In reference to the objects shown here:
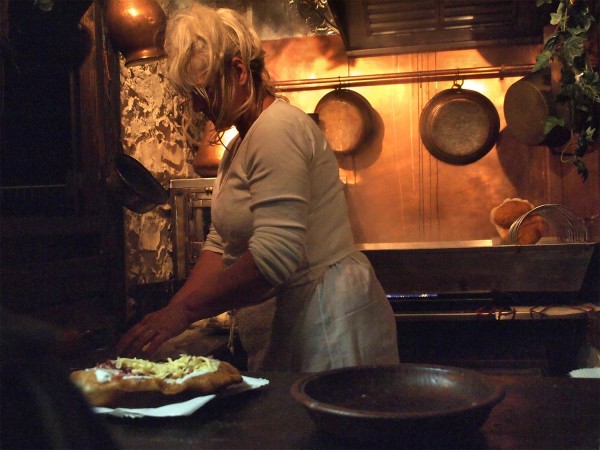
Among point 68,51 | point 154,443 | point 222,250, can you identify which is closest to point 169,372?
point 154,443

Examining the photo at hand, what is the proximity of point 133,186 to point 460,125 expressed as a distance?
2357 millimetres

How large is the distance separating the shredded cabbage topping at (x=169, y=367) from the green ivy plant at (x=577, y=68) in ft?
6.62

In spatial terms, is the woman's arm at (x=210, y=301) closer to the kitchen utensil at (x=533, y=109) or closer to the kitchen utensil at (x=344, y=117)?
the kitchen utensil at (x=533, y=109)

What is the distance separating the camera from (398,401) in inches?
43.6

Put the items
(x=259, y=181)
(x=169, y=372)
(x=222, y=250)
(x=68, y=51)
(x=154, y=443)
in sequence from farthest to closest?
(x=68, y=51) < (x=222, y=250) < (x=259, y=181) < (x=169, y=372) < (x=154, y=443)

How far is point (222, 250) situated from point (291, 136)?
0.55 meters

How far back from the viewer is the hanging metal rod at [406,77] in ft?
14.6

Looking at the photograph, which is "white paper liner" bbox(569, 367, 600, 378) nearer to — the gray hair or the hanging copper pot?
the gray hair

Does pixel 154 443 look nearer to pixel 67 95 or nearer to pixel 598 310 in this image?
pixel 67 95

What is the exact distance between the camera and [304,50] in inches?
185

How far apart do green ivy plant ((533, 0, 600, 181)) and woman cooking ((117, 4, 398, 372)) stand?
4.69ft

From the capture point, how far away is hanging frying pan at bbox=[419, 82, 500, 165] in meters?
4.34

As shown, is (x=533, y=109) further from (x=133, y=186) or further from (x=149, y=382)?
(x=149, y=382)

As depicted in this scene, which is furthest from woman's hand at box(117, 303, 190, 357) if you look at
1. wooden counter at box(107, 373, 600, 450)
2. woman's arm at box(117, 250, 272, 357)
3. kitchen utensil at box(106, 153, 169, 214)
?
kitchen utensil at box(106, 153, 169, 214)
